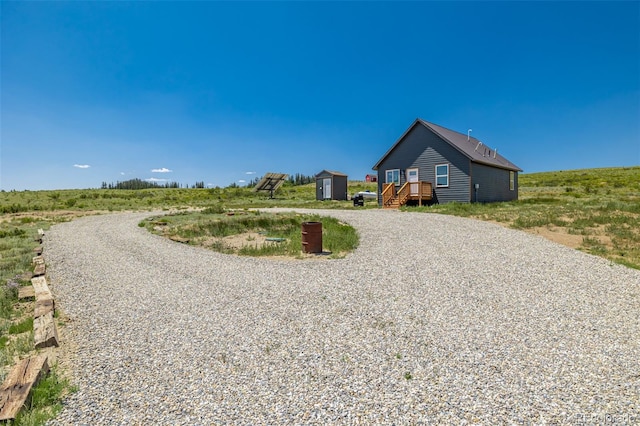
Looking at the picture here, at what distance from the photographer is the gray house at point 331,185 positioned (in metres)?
37.0

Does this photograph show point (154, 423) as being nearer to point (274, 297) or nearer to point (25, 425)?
point (25, 425)

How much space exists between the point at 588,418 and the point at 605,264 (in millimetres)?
7438

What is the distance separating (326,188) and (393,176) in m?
12.1

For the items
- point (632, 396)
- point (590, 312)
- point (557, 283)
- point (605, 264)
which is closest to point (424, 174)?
point (605, 264)

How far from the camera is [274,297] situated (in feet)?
21.7

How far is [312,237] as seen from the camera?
34.8 feet

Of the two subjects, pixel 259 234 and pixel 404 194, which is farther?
pixel 404 194

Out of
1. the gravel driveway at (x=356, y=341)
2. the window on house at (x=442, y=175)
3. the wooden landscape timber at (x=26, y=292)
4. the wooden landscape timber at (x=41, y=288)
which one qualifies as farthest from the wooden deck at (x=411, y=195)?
the wooden landscape timber at (x=26, y=292)

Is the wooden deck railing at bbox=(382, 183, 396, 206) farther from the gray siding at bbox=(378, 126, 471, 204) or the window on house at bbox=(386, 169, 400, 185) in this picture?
the gray siding at bbox=(378, 126, 471, 204)

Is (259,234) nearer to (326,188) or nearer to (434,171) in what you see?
(434,171)

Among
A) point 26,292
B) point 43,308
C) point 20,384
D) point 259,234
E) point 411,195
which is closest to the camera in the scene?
point 20,384

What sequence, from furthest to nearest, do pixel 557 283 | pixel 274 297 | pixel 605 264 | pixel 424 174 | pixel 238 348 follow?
1. pixel 424 174
2. pixel 605 264
3. pixel 557 283
4. pixel 274 297
5. pixel 238 348

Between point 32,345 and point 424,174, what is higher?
point 424,174

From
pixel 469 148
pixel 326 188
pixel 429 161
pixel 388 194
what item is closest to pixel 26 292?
pixel 388 194
